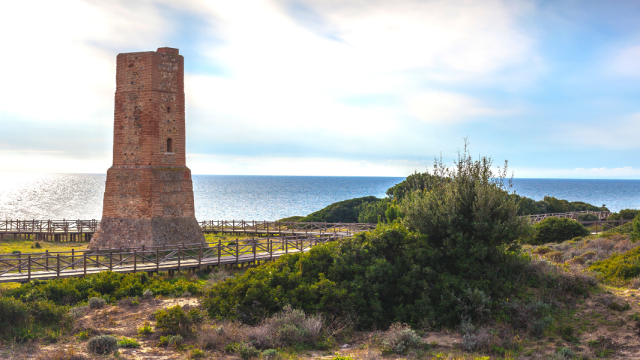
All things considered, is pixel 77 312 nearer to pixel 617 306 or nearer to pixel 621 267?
pixel 617 306

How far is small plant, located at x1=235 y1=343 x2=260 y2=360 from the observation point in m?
8.71

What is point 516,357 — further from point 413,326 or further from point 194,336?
point 194,336

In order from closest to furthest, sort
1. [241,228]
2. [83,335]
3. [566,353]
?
[566,353] → [83,335] → [241,228]

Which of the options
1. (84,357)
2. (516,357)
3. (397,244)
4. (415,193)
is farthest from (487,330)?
(84,357)

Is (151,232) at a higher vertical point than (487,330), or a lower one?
higher

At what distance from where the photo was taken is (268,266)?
13.2 metres

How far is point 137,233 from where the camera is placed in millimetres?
22641

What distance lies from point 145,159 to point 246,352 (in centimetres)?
1711

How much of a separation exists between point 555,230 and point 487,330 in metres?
21.2

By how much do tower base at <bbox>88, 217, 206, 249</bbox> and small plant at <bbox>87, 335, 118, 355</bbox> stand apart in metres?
14.0

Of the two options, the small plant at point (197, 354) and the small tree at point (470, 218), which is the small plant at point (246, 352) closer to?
the small plant at point (197, 354)

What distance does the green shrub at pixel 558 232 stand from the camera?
27.0 metres

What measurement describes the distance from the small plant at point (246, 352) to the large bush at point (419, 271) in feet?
6.85

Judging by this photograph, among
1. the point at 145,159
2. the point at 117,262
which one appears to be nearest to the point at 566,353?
the point at 117,262
